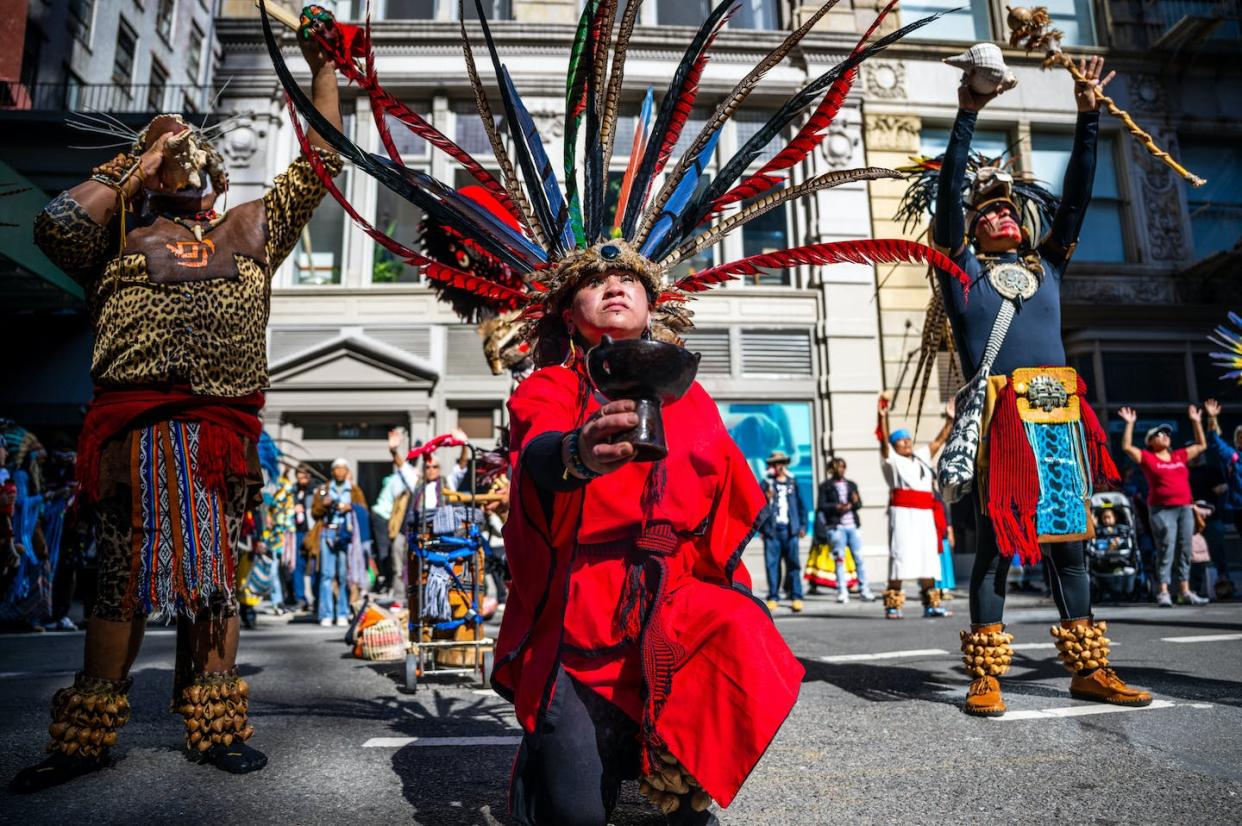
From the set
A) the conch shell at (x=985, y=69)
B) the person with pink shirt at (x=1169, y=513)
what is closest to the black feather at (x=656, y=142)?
the conch shell at (x=985, y=69)

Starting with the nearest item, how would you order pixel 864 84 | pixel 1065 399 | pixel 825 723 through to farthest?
1. pixel 825 723
2. pixel 1065 399
3. pixel 864 84

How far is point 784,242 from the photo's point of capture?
14.4 meters

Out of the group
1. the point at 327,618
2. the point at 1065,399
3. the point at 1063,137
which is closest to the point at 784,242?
the point at 1063,137

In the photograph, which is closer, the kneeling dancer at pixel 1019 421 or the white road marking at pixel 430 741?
the white road marking at pixel 430 741

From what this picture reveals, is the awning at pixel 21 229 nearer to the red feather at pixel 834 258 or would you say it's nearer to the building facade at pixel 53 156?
the building facade at pixel 53 156

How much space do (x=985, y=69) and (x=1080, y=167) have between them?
909 millimetres

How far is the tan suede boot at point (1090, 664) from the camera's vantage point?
3.14 meters

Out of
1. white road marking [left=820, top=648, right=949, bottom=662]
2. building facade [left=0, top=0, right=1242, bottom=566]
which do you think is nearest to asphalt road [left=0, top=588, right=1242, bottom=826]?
white road marking [left=820, top=648, right=949, bottom=662]

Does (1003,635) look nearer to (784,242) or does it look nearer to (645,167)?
(645,167)

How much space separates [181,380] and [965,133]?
10.3 feet

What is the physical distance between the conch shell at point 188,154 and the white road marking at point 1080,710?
12.2 ft

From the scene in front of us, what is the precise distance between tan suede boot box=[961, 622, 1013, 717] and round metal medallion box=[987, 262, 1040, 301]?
57.6 inches

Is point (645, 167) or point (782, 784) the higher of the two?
point (645, 167)

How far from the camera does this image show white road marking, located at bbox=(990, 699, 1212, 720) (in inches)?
119
